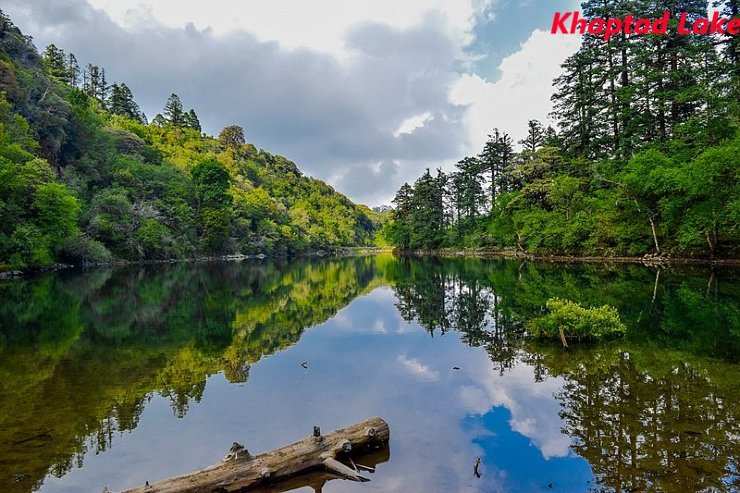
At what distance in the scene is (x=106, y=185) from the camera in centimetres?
6931

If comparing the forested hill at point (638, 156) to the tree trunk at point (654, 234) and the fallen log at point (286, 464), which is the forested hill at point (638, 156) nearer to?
the tree trunk at point (654, 234)

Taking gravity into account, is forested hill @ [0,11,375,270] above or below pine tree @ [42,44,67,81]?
below

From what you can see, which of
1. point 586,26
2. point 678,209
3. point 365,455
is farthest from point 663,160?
point 365,455

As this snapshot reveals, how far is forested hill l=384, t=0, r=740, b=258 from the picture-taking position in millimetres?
33031

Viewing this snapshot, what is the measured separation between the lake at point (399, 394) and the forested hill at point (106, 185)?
22.8 meters

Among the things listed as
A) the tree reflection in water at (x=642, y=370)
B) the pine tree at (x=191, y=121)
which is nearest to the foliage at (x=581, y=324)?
the tree reflection in water at (x=642, y=370)

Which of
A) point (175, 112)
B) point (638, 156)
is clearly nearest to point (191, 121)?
point (175, 112)

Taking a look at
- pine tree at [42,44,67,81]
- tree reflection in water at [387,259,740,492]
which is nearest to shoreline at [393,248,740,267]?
tree reflection in water at [387,259,740,492]

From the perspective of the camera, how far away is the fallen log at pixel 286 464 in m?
5.77

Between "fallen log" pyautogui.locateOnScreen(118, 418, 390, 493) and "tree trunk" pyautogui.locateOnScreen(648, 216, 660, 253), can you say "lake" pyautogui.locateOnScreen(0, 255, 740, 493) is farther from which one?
"tree trunk" pyautogui.locateOnScreen(648, 216, 660, 253)

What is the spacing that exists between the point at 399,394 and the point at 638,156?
1432 inches

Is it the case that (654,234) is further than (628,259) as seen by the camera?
No

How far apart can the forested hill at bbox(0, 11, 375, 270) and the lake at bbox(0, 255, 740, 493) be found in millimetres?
22809

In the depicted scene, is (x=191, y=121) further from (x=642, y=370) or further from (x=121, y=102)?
(x=642, y=370)
